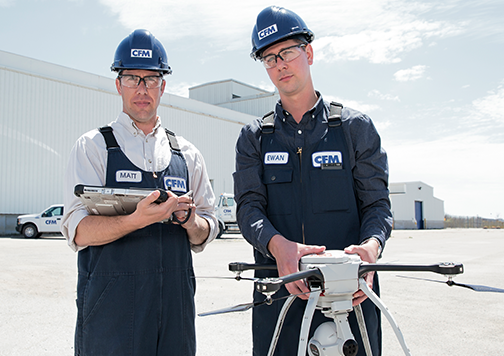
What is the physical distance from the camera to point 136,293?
210 cm

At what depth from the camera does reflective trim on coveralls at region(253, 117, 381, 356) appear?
203cm

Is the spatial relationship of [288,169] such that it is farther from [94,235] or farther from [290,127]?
[94,235]

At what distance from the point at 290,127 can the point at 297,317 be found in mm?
948

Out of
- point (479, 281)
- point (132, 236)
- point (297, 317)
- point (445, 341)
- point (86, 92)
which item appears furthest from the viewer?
point (86, 92)

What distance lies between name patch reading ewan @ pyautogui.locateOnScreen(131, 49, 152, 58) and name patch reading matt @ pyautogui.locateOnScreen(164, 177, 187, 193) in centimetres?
73

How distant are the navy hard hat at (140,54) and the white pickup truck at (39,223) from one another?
17.7m

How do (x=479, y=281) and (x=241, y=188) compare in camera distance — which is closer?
(x=241, y=188)

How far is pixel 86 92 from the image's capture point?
23312 millimetres

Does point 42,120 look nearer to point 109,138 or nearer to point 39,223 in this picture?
point 39,223

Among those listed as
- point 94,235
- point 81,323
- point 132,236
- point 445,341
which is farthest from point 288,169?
point 445,341

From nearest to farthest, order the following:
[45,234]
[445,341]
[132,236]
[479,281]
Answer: [132,236] < [445,341] < [479,281] < [45,234]

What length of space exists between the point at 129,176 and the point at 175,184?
0.25 m

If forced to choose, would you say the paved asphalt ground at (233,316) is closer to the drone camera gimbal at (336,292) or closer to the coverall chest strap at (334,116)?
the coverall chest strap at (334,116)

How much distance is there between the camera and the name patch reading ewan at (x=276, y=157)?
83.0 inches
